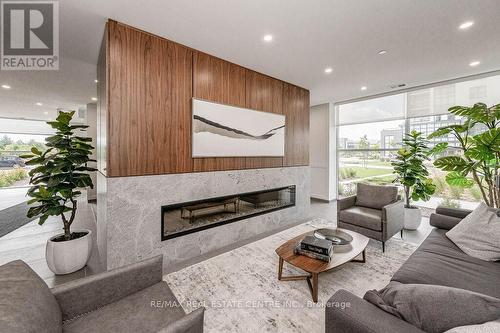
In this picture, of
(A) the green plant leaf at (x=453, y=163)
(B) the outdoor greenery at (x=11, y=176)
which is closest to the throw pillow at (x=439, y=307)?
(A) the green plant leaf at (x=453, y=163)

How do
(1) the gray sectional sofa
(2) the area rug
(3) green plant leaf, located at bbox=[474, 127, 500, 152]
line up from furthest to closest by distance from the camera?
(3) green plant leaf, located at bbox=[474, 127, 500, 152], (2) the area rug, (1) the gray sectional sofa

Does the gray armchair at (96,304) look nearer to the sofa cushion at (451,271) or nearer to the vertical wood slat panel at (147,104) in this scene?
the vertical wood slat panel at (147,104)

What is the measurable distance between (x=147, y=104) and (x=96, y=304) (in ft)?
6.50

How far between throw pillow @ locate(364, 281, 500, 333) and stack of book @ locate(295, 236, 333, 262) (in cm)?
96

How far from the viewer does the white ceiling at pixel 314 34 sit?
2023mm

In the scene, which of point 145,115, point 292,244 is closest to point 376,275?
point 292,244

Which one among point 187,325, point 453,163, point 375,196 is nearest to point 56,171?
point 187,325

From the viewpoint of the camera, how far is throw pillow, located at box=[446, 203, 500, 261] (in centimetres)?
189

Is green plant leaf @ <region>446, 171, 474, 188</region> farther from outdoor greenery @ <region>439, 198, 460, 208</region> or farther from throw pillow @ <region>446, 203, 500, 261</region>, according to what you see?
outdoor greenery @ <region>439, 198, 460, 208</region>

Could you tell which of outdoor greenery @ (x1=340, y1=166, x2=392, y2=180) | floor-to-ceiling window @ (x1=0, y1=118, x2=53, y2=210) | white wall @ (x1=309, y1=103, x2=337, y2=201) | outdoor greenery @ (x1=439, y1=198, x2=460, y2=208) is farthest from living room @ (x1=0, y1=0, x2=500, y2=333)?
floor-to-ceiling window @ (x1=0, y1=118, x2=53, y2=210)

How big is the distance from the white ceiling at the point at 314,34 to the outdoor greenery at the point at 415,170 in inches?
48.5

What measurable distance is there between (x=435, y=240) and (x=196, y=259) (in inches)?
111

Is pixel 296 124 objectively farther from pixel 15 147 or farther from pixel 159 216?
pixel 15 147

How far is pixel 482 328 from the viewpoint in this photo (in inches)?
30.9
